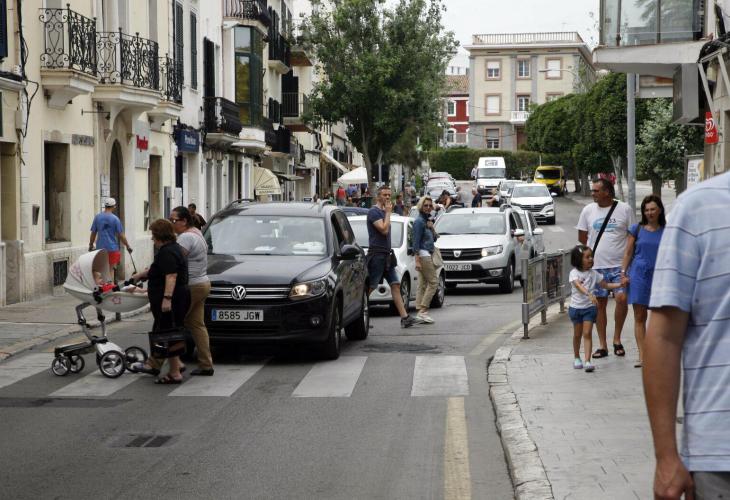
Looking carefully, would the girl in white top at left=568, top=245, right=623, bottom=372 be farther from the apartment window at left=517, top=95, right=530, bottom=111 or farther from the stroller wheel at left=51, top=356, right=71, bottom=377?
the apartment window at left=517, top=95, right=530, bottom=111

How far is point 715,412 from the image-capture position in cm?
312

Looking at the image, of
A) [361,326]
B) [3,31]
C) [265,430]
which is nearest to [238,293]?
[361,326]

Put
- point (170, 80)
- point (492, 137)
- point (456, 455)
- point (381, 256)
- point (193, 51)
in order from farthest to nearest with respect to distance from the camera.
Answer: point (492, 137)
point (193, 51)
point (170, 80)
point (381, 256)
point (456, 455)

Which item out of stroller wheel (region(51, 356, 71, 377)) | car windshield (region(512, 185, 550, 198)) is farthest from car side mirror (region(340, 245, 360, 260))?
car windshield (region(512, 185, 550, 198))

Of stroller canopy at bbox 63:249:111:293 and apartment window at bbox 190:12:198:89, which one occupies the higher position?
apartment window at bbox 190:12:198:89

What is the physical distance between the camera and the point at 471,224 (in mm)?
24438

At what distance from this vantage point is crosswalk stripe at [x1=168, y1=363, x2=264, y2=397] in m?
10.9

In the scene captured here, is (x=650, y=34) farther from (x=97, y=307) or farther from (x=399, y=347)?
(x=97, y=307)

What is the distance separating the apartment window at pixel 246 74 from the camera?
41344 mm

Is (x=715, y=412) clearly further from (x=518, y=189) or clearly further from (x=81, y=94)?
(x=518, y=189)

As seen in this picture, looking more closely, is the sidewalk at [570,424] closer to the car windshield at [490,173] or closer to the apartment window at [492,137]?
the car windshield at [490,173]

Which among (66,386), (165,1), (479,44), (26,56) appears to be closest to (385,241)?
(66,386)

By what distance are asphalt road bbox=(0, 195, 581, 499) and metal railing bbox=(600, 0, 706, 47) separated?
28.0ft

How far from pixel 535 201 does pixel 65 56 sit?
33.2 metres
